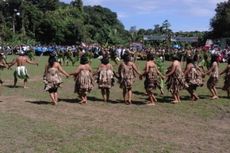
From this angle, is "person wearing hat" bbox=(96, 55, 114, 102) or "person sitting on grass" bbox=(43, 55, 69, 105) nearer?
"person sitting on grass" bbox=(43, 55, 69, 105)

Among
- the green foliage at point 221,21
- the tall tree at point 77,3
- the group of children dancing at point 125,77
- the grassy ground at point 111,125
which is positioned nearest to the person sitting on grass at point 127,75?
the group of children dancing at point 125,77

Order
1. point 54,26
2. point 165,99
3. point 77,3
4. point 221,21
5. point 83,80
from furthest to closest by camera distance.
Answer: point 77,3
point 221,21
point 54,26
point 165,99
point 83,80

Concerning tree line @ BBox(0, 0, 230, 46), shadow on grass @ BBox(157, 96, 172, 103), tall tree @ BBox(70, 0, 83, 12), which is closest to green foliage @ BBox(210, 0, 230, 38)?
tree line @ BBox(0, 0, 230, 46)

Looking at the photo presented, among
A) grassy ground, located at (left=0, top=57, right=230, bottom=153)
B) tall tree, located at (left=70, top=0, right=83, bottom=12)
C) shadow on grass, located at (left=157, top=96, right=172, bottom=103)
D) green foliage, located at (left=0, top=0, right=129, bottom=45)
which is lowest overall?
grassy ground, located at (left=0, top=57, right=230, bottom=153)

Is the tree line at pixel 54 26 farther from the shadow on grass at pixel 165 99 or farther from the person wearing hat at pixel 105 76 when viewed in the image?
the person wearing hat at pixel 105 76

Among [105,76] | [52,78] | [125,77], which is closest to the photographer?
[52,78]

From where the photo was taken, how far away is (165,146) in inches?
396

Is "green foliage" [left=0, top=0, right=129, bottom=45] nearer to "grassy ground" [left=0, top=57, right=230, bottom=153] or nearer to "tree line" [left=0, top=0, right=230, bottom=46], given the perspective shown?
"tree line" [left=0, top=0, right=230, bottom=46]

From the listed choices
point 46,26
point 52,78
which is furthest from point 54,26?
point 52,78

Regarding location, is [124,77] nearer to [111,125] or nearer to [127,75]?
[127,75]

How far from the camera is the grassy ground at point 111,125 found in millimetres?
9945

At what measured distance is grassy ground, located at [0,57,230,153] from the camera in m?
9.95

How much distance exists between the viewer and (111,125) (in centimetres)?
1236

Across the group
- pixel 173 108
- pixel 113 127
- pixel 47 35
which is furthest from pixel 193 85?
pixel 47 35
